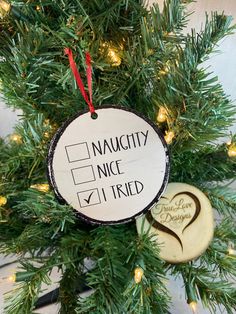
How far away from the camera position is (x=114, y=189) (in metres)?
0.46

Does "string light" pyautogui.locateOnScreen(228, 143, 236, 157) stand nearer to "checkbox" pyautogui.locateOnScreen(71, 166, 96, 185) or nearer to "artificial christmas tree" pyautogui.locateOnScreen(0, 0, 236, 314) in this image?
"artificial christmas tree" pyautogui.locateOnScreen(0, 0, 236, 314)

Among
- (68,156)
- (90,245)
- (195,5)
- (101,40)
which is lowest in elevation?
(90,245)

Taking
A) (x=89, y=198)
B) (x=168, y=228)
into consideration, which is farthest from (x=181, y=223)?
(x=89, y=198)

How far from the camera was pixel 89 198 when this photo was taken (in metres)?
0.46

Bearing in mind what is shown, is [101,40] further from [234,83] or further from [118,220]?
[234,83]

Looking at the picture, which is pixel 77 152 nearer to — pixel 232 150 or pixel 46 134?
pixel 46 134

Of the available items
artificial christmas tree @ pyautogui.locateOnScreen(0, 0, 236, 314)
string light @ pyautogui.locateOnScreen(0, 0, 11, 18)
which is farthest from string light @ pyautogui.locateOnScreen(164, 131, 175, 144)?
string light @ pyautogui.locateOnScreen(0, 0, 11, 18)

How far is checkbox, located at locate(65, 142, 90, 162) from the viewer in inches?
17.5

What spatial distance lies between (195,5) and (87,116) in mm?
410

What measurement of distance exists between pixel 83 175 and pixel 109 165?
0.03 metres

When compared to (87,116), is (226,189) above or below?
below

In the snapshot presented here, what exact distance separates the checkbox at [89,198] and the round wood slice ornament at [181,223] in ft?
0.20

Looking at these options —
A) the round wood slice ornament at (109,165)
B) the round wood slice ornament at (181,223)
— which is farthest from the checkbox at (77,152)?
the round wood slice ornament at (181,223)

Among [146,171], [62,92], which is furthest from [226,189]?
[62,92]
